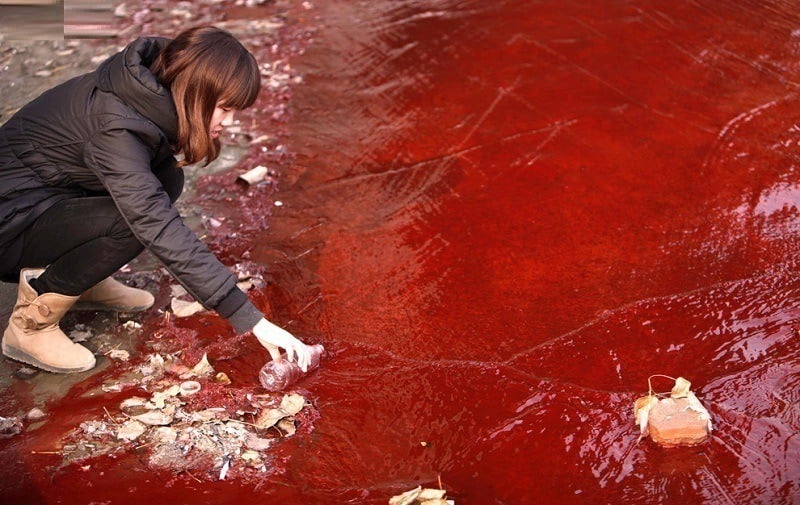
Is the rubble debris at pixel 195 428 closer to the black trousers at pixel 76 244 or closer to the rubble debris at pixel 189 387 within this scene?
the rubble debris at pixel 189 387

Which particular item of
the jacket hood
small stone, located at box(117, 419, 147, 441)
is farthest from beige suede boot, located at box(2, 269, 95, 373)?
the jacket hood

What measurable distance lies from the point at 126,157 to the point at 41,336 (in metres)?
0.86

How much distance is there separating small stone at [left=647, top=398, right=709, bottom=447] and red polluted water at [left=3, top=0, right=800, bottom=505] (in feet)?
0.12

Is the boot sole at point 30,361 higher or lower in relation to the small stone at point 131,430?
lower

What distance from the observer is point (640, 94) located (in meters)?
4.46

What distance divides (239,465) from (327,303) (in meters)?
0.89

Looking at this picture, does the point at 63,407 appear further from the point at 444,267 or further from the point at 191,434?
the point at 444,267

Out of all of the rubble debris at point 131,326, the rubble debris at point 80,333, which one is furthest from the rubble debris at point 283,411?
the rubble debris at point 80,333

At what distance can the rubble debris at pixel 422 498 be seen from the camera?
8.09 feet

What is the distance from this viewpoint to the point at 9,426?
2.78 meters

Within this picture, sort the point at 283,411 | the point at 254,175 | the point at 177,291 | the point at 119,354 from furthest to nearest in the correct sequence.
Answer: the point at 254,175
the point at 177,291
the point at 119,354
the point at 283,411

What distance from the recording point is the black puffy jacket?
8.50ft

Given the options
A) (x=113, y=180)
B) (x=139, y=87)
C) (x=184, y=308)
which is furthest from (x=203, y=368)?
(x=139, y=87)

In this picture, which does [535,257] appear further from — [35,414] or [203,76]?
[35,414]
